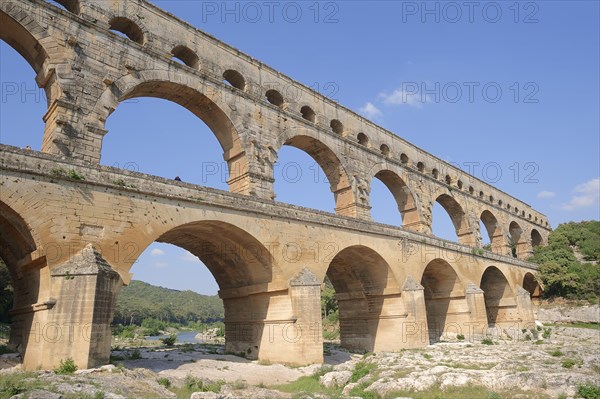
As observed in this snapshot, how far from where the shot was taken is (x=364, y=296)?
1955 centimetres

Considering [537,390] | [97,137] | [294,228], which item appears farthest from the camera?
[294,228]

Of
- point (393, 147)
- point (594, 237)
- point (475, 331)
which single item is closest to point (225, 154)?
point (393, 147)

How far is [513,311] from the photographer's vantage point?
28.2 metres

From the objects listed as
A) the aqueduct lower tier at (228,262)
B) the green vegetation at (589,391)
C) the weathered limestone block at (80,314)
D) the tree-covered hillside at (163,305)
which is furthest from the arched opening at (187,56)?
the tree-covered hillside at (163,305)

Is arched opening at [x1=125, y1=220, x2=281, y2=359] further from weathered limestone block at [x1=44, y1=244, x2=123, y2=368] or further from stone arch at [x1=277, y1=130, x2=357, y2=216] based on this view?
stone arch at [x1=277, y1=130, x2=357, y2=216]

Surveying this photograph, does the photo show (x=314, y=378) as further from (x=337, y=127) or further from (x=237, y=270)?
(x=337, y=127)

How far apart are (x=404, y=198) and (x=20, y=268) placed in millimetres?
21147

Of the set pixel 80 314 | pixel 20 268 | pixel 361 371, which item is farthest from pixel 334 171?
pixel 80 314

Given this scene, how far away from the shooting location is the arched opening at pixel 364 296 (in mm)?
18797

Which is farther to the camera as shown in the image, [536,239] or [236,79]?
[536,239]

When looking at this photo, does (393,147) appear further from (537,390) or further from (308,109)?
(537,390)

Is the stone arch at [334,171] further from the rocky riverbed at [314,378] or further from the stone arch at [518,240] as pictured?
the stone arch at [518,240]

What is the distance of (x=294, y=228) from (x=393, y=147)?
47.4 feet

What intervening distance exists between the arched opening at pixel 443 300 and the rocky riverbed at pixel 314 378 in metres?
7.46
